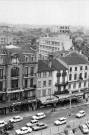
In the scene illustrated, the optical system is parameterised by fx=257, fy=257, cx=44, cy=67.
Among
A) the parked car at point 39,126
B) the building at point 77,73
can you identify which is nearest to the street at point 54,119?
the parked car at point 39,126

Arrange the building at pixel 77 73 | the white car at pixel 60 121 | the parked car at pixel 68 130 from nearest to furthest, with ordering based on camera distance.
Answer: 1. the parked car at pixel 68 130
2. the white car at pixel 60 121
3. the building at pixel 77 73

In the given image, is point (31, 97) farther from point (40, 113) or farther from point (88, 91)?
point (88, 91)

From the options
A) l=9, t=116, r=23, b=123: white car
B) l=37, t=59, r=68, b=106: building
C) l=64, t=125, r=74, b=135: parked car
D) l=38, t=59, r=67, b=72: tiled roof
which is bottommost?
l=64, t=125, r=74, b=135: parked car

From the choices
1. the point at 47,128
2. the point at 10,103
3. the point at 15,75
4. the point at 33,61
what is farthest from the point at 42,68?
the point at 47,128

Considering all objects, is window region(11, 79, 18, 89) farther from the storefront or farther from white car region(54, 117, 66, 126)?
white car region(54, 117, 66, 126)

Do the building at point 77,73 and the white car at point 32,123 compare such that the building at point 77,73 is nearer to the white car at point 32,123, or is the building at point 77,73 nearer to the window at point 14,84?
the window at point 14,84

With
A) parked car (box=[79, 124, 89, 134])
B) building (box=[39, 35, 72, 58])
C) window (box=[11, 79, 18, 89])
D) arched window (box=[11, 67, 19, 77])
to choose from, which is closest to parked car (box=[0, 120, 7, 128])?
window (box=[11, 79, 18, 89])
